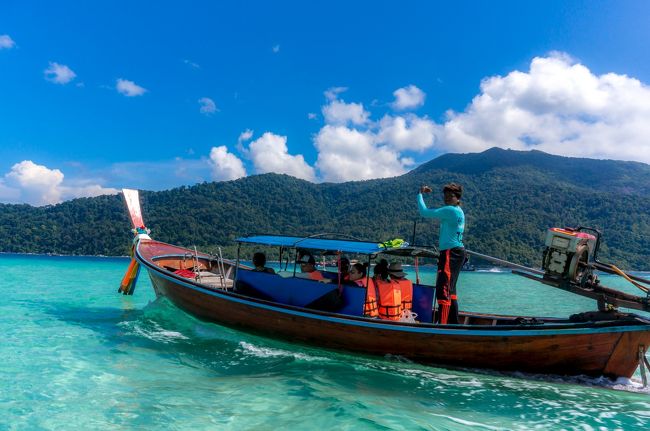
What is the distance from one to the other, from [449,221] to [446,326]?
1.79 meters

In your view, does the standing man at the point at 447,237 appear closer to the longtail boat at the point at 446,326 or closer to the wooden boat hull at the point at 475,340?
the longtail boat at the point at 446,326

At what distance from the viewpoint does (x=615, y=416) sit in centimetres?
584

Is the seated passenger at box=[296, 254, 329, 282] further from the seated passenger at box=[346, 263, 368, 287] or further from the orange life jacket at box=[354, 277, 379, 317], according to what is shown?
the orange life jacket at box=[354, 277, 379, 317]

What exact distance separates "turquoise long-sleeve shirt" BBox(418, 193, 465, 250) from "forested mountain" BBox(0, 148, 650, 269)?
6318cm

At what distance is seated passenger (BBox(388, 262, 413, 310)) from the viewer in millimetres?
8281

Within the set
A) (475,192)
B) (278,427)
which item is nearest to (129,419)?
(278,427)

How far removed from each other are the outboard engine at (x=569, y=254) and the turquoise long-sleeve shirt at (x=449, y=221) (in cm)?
139

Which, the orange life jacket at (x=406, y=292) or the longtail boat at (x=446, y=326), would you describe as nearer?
the longtail boat at (x=446, y=326)

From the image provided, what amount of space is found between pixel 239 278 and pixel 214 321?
1.27 meters

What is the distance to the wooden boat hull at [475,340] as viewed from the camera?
21.4 ft

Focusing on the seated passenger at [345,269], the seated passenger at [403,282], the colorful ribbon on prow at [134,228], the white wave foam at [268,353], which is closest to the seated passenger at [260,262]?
the white wave foam at [268,353]

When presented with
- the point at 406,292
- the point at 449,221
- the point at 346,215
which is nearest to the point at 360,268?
the point at 406,292

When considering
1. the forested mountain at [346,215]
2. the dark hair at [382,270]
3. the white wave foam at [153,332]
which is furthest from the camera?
the forested mountain at [346,215]

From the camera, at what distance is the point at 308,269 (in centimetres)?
948
